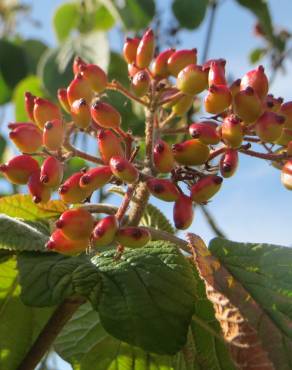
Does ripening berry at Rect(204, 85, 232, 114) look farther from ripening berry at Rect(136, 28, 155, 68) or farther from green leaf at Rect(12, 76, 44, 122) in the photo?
green leaf at Rect(12, 76, 44, 122)

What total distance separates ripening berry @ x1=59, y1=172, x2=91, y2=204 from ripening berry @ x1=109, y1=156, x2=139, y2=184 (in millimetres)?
60

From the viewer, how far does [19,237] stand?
3.78ft

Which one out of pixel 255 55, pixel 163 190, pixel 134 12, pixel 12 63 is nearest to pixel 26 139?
pixel 163 190

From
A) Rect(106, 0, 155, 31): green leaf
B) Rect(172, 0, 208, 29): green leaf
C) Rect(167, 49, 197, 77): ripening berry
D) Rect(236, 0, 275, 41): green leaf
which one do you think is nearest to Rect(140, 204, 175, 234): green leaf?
Rect(167, 49, 197, 77): ripening berry

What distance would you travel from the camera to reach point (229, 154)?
1186 mm

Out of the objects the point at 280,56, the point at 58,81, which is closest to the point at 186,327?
the point at 58,81

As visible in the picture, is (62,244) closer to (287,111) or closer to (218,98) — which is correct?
(218,98)

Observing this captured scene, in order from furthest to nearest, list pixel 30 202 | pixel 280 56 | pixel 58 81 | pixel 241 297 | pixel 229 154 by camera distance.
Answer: pixel 280 56 < pixel 58 81 < pixel 30 202 < pixel 229 154 < pixel 241 297

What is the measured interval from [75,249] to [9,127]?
318mm

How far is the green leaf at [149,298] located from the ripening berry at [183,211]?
0.04m

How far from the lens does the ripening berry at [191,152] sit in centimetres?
116

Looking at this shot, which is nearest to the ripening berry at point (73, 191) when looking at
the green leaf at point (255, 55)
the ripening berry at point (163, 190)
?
the ripening berry at point (163, 190)

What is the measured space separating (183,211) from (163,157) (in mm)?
90

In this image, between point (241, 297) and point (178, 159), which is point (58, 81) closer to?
point (178, 159)
